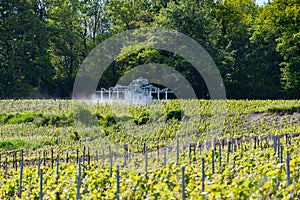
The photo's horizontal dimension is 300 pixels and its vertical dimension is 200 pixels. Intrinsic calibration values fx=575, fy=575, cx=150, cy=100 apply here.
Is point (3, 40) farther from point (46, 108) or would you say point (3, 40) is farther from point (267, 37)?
point (267, 37)

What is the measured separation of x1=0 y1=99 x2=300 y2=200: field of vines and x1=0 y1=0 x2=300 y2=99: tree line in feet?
27.8

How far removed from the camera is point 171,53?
1332 inches

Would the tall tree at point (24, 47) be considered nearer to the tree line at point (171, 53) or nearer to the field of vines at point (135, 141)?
the tree line at point (171, 53)

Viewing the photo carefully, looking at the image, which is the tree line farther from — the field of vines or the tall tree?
the field of vines

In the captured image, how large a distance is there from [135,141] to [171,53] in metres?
→ 16.9

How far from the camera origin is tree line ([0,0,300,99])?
32.8 metres

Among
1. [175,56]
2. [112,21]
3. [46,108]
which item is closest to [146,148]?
[46,108]

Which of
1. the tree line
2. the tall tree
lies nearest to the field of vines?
the tall tree

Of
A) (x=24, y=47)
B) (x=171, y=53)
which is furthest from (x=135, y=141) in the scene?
(x=24, y=47)

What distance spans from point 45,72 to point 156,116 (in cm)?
1520

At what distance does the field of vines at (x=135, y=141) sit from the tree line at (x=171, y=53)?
8476 mm

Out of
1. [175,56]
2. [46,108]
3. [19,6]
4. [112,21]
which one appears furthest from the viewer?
[112,21]

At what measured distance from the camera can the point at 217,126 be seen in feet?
64.3

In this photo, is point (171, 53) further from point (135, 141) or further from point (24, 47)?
point (135, 141)
